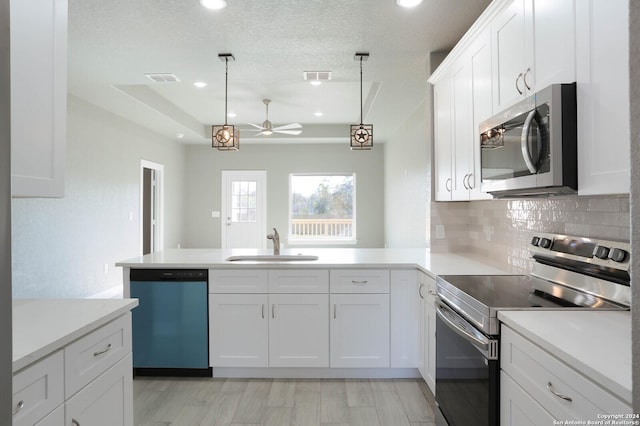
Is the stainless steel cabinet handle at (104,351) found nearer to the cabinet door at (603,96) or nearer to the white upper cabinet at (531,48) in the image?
the cabinet door at (603,96)

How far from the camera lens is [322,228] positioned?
8.66 m

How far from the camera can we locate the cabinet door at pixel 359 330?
111 inches

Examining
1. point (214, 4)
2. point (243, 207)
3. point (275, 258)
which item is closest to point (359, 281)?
point (275, 258)

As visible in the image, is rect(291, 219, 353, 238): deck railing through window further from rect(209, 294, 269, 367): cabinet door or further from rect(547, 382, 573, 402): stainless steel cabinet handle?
rect(547, 382, 573, 402): stainless steel cabinet handle

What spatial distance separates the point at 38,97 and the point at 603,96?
6.07ft

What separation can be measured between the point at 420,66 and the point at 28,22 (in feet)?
10.4

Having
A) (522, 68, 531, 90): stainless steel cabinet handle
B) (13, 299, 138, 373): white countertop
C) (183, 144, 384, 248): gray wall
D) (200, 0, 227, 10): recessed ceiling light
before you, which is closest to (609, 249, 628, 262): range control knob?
(522, 68, 531, 90): stainless steel cabinet handle

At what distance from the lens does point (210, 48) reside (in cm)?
Answer: 327

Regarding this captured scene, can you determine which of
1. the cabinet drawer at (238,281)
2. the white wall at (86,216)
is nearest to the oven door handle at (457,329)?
the cabinet drawer at (238,281)

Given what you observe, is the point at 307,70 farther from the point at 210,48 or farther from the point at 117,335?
the point at 117,335

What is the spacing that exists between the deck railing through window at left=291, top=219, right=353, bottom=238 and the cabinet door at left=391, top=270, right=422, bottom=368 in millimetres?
5804

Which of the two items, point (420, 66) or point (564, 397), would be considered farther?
point (420, 66)

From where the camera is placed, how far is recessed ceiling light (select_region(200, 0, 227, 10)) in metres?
2.52

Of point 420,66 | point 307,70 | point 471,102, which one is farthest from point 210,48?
point 471,102
